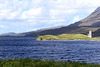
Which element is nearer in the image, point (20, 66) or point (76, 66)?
point (20, 66)

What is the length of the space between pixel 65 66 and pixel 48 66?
83.9 inches

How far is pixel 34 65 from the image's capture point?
25734mm

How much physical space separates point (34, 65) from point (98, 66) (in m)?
8.53

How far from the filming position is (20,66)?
24.2m

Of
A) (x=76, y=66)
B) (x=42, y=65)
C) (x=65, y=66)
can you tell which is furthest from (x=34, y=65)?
(x=76, y=66)

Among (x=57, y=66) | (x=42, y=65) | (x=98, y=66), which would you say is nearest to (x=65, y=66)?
(x=57, y=66)

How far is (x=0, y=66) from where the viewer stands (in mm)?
25375

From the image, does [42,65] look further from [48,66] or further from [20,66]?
[20,66]

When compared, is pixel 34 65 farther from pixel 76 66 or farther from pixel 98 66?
pixel 98 66

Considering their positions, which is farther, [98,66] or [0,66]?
[98,66]

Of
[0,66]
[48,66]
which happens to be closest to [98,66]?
[48,66]

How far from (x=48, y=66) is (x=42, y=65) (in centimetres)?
83

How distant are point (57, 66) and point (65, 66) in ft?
3.19

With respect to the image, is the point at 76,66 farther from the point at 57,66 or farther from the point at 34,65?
the point at 34,65
